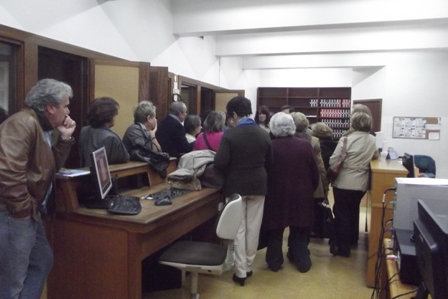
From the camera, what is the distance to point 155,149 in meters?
3.23

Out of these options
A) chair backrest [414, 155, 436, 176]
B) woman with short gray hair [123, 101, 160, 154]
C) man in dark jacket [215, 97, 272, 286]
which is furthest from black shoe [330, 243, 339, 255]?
chair backrest [414, 155, 436, 176]

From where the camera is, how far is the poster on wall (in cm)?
681

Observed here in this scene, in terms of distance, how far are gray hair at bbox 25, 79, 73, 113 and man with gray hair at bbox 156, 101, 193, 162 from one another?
6.04ft

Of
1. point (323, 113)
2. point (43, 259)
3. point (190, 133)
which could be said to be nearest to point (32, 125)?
point (43, 259)

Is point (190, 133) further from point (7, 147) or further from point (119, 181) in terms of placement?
point (7, 147)

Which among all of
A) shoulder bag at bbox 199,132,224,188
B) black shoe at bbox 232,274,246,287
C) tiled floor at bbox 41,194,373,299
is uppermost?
shoulder bag at bbox 199,132,224,188

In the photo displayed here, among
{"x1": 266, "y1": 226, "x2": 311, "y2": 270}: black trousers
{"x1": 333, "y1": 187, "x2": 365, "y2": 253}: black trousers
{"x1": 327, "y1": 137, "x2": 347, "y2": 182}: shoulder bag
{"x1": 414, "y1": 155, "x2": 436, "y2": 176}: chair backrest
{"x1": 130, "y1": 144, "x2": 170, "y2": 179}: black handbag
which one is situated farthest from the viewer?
{"x1": 414, "y1": 155, "x2": 436, "y2": 176}: chair backrest

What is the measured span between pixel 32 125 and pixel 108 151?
86 cm

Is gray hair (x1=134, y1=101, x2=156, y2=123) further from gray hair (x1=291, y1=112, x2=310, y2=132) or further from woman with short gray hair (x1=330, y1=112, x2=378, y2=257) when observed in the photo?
woman with short gray hair (x1=330, y1=112, x2=378, y2=257)

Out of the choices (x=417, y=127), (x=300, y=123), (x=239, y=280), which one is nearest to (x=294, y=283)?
(x=239, y=280)

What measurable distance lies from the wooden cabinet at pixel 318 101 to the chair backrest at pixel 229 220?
8.29 m

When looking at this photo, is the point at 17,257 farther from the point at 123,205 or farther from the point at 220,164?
the point at 220,164

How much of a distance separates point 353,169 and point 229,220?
176cm

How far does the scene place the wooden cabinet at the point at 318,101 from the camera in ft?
32.9
